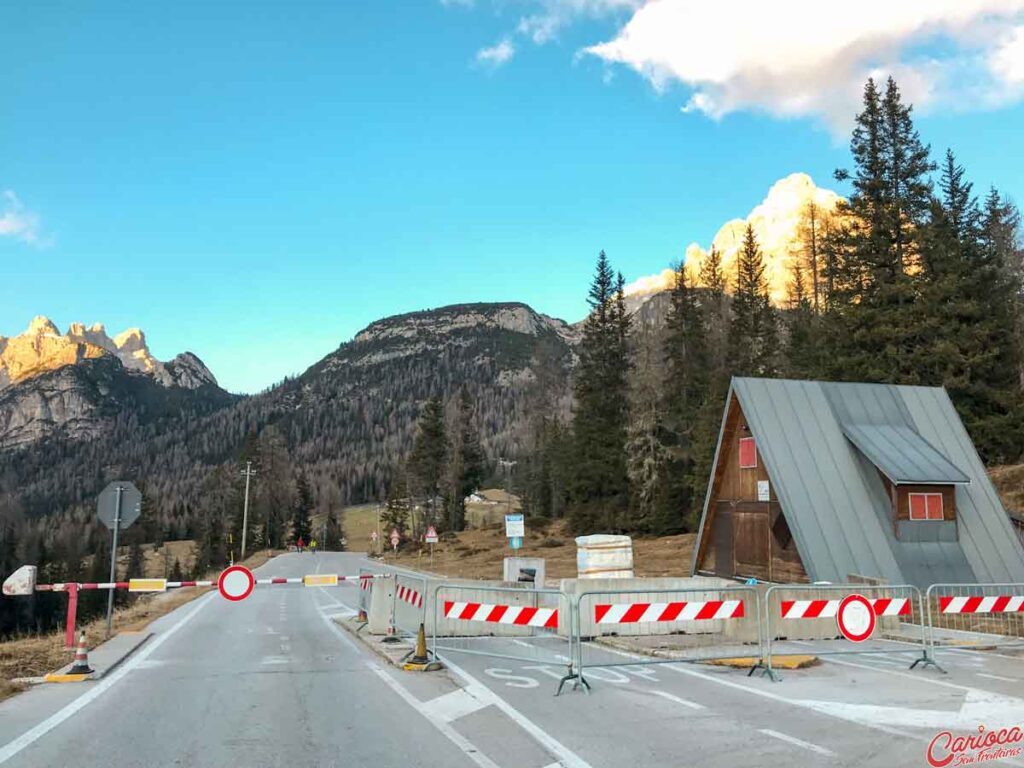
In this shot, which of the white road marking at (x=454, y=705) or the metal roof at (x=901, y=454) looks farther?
the metal roof at (x=901, y=454)

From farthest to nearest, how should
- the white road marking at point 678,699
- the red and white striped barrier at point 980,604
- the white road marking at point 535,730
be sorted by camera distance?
the red and white striped barrier at point 980,604 < the white road marking at point 678,699 < the white road marking at point 535,730

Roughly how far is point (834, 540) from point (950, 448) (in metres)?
7.75

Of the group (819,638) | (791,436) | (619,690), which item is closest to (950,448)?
(791,436)

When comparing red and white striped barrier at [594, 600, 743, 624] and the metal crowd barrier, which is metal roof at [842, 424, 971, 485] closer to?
red and white striped barrier at [594, 600, 743, 624]

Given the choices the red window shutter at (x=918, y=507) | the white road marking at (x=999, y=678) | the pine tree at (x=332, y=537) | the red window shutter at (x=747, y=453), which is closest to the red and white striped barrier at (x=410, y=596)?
the white road marking at (x=999, y=678)

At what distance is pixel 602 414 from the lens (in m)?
62.5

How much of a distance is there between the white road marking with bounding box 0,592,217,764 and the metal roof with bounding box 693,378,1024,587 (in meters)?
16.5

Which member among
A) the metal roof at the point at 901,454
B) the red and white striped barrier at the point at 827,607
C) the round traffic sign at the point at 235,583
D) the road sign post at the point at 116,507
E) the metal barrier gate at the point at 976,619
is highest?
the metal roof at the point at 901,454

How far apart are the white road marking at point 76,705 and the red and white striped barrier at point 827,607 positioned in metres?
9.32

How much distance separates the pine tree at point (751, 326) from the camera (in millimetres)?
53875

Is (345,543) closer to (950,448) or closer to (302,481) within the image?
(302,481)

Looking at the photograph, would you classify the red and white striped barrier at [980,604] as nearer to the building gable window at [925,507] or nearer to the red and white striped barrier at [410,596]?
the red and white striped barrier at [410,596]

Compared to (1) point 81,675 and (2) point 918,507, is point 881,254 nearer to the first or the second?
(2) point 918,507

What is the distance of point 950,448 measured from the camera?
25.9 m
